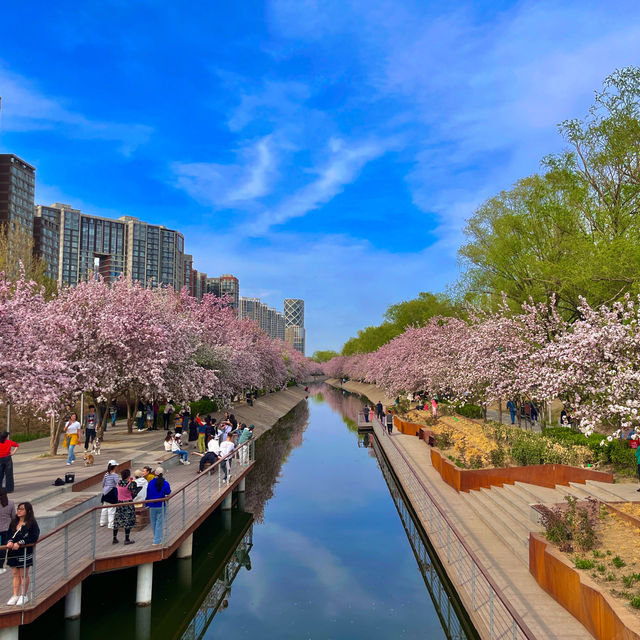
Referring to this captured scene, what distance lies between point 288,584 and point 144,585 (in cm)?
455

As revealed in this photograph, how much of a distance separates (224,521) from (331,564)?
6.71 meters

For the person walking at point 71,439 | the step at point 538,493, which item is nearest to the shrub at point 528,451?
the step at point 538,493

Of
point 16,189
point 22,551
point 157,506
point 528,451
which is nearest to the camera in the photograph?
point 22,551

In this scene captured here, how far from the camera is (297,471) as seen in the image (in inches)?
1288

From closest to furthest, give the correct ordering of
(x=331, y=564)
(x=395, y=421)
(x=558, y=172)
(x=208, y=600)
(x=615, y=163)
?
(x=208, y=600) < (x=331, y=564) < (x=615, y=163) < (x=558, y=172) < (x=395, y=421)

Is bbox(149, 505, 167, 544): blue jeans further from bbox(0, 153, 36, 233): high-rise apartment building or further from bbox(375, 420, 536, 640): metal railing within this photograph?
bbox(0, 153, 36, 233): high-rise apartment building

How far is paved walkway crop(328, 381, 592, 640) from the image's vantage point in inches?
386

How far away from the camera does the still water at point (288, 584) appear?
1269cm

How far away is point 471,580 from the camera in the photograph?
1230 cm

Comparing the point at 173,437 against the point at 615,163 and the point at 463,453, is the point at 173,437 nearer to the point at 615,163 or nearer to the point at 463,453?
the point at 463,453

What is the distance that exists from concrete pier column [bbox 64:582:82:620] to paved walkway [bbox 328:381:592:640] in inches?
364

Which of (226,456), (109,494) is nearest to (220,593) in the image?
(109,494)

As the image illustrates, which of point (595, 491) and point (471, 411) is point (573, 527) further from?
point (471, 411)

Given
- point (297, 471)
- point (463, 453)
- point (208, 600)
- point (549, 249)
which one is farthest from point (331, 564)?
point (549, 249)
